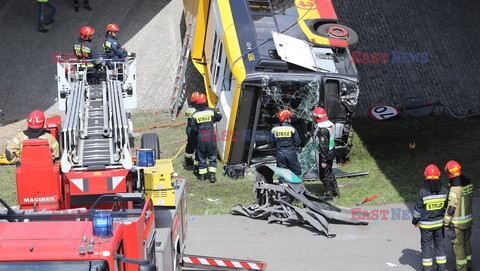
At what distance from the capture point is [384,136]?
17328 mm

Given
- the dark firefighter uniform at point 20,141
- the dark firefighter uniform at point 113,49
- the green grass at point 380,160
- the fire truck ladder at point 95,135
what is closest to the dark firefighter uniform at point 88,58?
the dark firefighter uniform at point 113,49

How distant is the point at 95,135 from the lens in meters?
11.1

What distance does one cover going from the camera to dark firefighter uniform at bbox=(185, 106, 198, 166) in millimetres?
15461

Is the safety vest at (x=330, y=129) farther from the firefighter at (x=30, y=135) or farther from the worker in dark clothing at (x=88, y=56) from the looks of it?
the firefighter at (x=30, y=135)

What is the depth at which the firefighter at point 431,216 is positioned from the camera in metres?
11.0

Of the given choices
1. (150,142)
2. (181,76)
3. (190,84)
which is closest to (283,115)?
(150,142)

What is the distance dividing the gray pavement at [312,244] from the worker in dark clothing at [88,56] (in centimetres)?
346

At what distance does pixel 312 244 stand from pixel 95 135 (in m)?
3.49

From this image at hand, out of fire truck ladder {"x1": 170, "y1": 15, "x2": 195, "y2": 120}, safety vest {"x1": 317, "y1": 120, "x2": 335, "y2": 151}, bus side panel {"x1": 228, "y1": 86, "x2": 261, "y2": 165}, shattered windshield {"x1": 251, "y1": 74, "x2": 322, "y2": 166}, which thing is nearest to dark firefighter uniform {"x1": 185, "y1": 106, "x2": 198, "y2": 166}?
bus side panel {"x1": 228, "y1": 86, "x2": 261, "y2": 165}

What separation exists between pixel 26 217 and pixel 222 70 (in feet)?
26.8

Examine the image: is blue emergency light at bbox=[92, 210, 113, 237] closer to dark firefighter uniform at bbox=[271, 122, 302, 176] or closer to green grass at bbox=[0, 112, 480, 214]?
green grass at bbox=[0, 112, 480, 214]

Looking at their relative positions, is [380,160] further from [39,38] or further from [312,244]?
[39,38]

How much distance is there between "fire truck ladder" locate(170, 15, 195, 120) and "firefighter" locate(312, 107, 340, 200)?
18.0 feet

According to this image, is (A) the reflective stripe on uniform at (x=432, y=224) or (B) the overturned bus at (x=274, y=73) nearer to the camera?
(A) the reflective stripe on uniform at (x=432, y=224)
